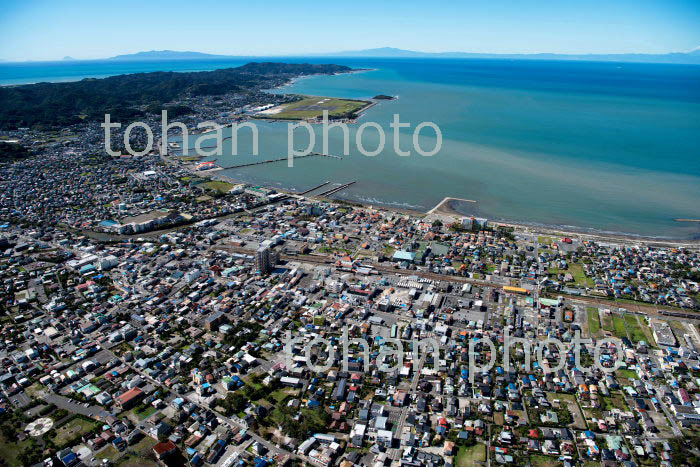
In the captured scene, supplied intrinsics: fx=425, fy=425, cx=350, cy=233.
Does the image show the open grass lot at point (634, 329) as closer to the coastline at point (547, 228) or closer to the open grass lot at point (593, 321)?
the open grass lot at point (593, 321)

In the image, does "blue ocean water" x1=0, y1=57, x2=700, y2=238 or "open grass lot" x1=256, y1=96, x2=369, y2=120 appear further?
"open grass lot" x1=256, y1=96, x2=369, y2=120

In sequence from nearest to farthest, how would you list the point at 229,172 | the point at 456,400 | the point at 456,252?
the point at 456,400, the point at 456,252, the point at 229,172

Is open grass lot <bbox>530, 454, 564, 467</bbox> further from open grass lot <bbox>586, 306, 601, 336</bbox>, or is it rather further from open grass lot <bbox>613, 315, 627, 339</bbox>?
open grass lot <bbox>613, 315, 627, 339</bbox>

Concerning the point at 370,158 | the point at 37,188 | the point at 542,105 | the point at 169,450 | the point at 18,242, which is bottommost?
the point at 169,450

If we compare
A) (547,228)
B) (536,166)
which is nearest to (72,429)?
(547,228)

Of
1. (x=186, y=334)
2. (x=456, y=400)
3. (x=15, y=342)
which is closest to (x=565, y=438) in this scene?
(x=456, y=400)

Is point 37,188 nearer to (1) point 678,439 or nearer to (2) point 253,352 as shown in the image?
(2) point 253,352

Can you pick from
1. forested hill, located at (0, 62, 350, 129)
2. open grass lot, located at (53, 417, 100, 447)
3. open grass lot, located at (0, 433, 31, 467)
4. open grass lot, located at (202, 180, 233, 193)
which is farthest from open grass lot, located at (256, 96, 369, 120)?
open grass lot, located at (0, 433, 31, 467)
